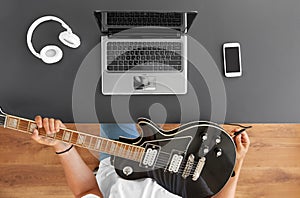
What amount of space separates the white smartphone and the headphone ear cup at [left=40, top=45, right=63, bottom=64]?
63cm

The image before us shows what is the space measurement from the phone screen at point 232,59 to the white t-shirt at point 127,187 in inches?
22.0

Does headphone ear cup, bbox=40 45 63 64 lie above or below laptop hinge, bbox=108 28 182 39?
below

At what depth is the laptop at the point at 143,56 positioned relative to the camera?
173cm

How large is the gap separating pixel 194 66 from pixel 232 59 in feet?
0.49

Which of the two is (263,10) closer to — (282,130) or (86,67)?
(282,130)

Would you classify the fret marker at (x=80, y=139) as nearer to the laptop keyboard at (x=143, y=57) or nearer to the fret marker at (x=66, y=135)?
the fret marker at (x=66, y=135)

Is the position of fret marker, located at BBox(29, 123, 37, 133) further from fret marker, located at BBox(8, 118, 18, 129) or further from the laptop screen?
the laptop screen

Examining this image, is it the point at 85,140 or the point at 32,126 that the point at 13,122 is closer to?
the point at 32,126

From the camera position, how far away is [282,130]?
71.3 inches

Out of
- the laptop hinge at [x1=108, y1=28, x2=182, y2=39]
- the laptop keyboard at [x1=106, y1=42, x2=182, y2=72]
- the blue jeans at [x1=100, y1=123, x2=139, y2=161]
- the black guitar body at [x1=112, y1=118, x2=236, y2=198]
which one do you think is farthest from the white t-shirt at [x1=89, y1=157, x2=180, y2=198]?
the laptop hinge at [x1=108, y1=28, x2=182, y2=39]

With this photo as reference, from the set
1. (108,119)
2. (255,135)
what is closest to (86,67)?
(108,119)

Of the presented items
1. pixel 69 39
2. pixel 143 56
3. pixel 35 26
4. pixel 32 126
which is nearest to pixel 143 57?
pixel 143 56

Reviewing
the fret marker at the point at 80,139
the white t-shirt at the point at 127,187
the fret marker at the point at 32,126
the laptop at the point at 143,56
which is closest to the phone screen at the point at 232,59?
the laptop at the point at 143,56

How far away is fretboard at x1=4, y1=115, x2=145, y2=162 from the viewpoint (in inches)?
54.5
